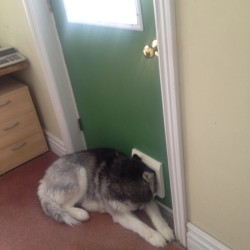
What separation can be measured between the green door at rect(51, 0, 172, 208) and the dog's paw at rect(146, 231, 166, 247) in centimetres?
19

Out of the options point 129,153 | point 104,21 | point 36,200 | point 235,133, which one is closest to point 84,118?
point 129,153

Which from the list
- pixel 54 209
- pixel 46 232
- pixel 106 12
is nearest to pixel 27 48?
pixel 106 12

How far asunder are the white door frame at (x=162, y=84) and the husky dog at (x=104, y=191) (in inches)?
7.1

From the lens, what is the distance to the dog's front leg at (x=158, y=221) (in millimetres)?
1510

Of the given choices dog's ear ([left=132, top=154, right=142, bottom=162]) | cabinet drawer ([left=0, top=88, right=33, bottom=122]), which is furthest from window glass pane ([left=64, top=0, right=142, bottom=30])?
cabinet drawer ([left=0, top=88, right=33, bottom=122])

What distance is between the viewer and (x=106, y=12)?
50.9 inches

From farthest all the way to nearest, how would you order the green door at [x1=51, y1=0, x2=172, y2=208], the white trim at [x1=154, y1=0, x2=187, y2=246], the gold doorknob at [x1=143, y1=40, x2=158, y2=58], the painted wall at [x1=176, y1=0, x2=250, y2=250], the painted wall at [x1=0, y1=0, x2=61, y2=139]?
the painted wall at [x1=0, y1=0, x2=61, y2=139] < the green door at [x1=51, y1=0, x2=172, y2=208] < the gold doorknob at [x1=143, y1=40, x2=158, y2=58] < the white trim at [x1=154, y1=0, x2=187, y2=246] < the painted wall at [x1=176, y1=0, x2=250, y2=250]

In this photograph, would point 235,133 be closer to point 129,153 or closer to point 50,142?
point 129,153

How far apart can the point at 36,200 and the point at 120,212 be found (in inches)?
25.3

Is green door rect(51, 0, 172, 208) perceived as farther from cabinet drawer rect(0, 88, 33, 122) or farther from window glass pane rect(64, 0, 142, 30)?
cabinet drawer rect(0, 88, 33, 122)

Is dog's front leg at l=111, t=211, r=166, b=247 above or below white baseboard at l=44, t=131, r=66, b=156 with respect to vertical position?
below

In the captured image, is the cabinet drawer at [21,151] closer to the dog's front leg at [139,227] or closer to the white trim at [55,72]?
the white trim at [55,72]

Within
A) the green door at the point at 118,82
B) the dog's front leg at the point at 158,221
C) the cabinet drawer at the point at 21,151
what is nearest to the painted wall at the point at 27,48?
the cabinet drawer at the point at 21,151

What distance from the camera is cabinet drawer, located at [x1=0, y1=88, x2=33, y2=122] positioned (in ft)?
6.70
